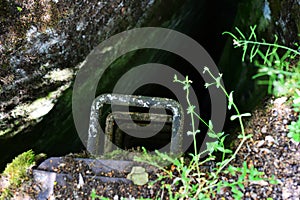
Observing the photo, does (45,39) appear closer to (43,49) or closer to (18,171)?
(43,49)

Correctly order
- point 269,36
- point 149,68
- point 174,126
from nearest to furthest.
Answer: point 174,126 → point 269,36 → point 149,68

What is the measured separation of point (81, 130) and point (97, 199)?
83 centimetres

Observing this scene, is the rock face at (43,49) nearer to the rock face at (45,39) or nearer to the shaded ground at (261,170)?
the rock face at (45,39)

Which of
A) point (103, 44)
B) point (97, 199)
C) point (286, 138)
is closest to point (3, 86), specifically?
point (103, 44)

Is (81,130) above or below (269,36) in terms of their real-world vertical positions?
below

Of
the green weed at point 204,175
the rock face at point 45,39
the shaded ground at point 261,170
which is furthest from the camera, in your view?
the rock face at point 45,39

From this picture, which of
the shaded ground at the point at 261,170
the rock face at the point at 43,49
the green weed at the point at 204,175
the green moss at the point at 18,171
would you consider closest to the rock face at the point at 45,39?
the rock face at the point at 43,49

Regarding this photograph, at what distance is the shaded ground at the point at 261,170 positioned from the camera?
1720 millimetres

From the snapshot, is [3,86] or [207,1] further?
[207,1]

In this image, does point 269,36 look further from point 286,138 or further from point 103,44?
point 103,44

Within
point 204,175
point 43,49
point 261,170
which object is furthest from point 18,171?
point 261,170

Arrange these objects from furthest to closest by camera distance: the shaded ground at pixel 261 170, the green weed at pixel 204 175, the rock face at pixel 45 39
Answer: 1. the rock face at pixel 45 39
2. the shaded ground at pixel 261 170
3. the green weed at pixel 204 175

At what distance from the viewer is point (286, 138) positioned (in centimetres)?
181

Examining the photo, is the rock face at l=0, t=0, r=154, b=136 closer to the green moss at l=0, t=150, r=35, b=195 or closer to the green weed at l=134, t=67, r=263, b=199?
the green moss at l=0, t=150, r=35, b=195
